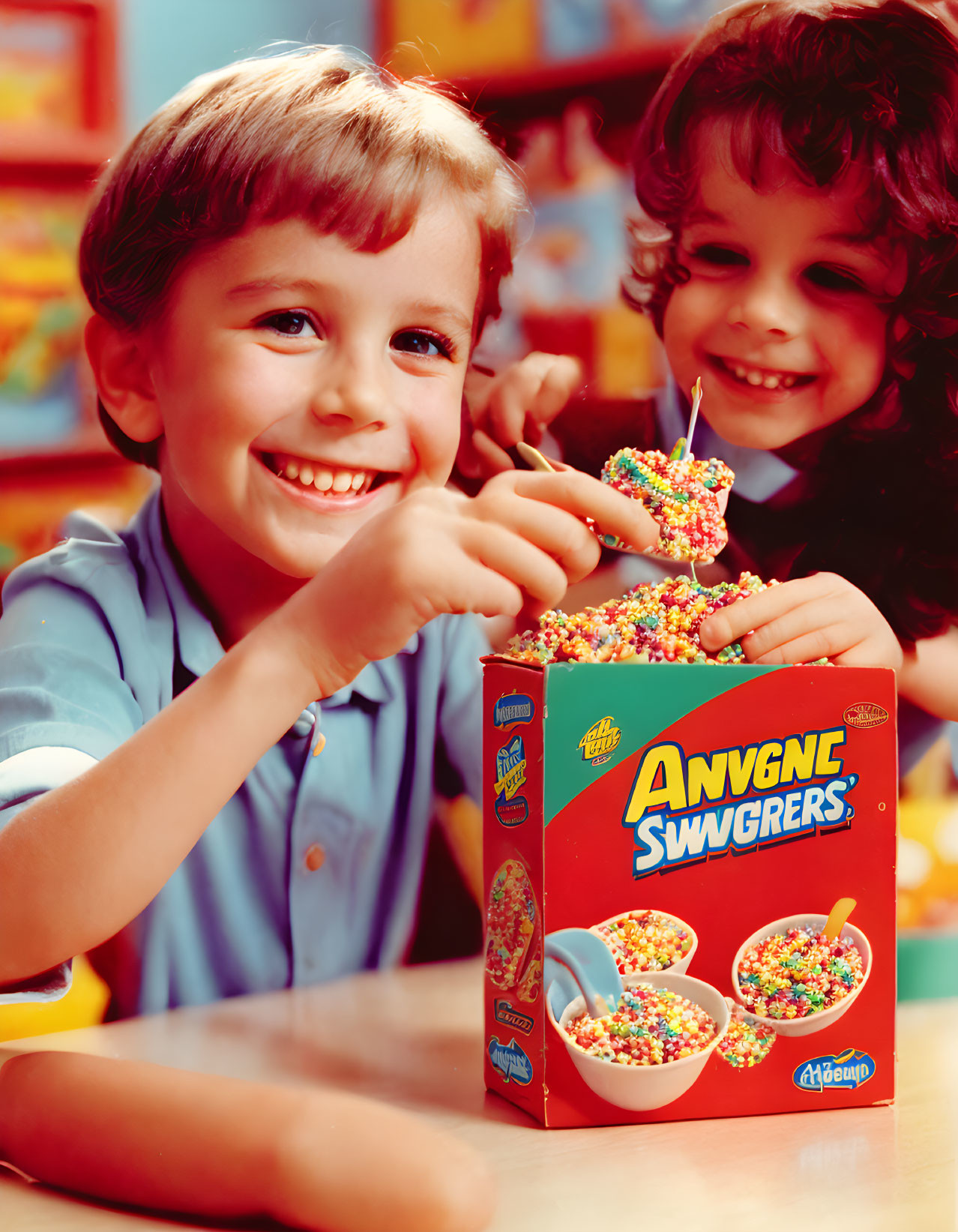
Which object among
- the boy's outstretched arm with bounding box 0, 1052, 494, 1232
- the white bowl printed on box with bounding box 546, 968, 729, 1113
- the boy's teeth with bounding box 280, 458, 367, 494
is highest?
the boy's teeth with bounding box 280, 458, 367, 494

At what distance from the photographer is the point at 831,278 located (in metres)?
0.97

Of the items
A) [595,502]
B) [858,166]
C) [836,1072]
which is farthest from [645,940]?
[858,166]

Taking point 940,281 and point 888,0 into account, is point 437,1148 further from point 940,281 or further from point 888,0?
point 888,0

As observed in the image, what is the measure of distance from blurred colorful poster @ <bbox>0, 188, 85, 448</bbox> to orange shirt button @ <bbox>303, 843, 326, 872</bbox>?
358mm

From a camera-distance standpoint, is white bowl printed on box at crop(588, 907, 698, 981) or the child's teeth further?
the child's teeth

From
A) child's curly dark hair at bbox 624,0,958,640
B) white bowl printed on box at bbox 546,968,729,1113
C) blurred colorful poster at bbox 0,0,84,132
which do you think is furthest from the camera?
child's curly dark hair at bbox 624,0,958,640

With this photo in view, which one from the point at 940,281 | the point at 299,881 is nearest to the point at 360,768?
the point at 299,881

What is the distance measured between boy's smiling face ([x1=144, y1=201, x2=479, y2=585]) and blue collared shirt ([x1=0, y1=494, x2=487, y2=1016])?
7cm

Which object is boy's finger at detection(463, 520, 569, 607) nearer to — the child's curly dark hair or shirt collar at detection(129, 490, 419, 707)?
shirt collar at detection(129, 490, 419, 707)

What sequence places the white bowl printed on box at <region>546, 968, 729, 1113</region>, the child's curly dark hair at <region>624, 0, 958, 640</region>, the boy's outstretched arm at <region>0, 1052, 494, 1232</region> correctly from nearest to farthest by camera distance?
the boy's outstretched arm at <region>0, 1052, 494, 1232</region> < the white bowl printed on box at <region>546, 968, 729, 1113</region> < the child's curly dark hair at <region>624, 0, 958, 640</region>

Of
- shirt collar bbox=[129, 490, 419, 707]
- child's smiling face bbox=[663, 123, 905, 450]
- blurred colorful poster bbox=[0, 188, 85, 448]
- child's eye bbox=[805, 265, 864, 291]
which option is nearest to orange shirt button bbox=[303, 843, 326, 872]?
shirt collar bbox=[129, 490, 419, 707]

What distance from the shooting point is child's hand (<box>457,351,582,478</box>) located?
3.15 ft

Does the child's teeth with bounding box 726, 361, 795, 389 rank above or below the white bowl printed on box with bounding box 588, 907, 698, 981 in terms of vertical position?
above

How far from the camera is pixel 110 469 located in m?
0.87
